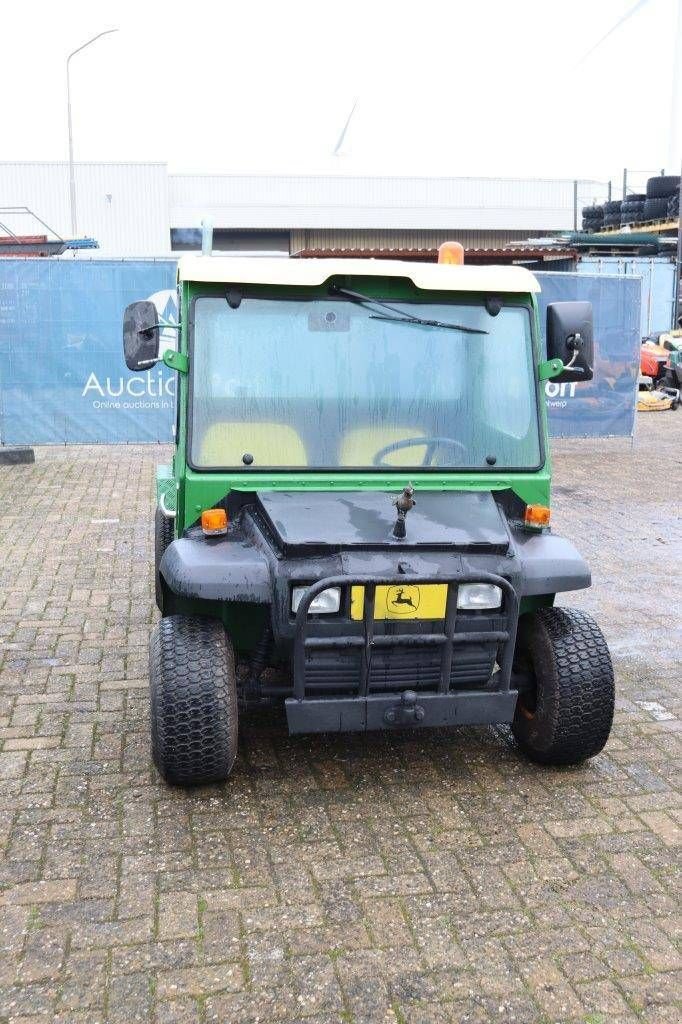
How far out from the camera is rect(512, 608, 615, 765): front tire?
13.5 feet

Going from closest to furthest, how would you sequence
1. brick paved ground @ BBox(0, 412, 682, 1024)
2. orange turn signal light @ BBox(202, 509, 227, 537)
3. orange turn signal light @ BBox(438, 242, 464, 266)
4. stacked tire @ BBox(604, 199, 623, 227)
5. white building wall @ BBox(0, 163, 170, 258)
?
brick paved ground @ BBox(0, 412, 682, 1024) < orange turn signal light @ BBox(202, 509, 227, 537) < orange turn signal light @ BBox(438, 242, 464, 266) < stacked tire @ BBox(604, 199, 623, 227) < white building wall @ BBox(0, 163, 170, 258)

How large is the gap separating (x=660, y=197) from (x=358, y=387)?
2888cm

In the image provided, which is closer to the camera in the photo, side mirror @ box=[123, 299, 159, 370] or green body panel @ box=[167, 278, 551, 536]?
green body panel @ box=[167, 278, 551, 536]

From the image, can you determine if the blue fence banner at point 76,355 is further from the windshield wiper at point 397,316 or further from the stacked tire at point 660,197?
the stacked tire at point 660,197

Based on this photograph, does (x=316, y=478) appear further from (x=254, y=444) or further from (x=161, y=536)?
(x=161, y=536)

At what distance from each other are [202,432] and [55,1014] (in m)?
2.34

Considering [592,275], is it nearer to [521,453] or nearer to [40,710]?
[521,453]

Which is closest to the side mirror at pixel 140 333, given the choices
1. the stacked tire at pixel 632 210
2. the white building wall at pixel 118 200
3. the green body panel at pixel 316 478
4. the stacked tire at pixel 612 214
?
the green body panel at pixel 316 478

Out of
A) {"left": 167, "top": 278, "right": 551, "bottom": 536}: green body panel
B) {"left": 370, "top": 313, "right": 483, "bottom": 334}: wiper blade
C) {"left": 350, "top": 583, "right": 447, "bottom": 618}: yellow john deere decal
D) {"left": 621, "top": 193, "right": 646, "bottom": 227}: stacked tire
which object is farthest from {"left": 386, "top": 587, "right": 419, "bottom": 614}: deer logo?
{"left": 621, "top": 193, "right": 646, "bottom": 227}: stacked tire

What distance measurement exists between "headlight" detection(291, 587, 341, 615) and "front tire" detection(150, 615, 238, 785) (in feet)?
1.36

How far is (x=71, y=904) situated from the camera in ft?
11.1

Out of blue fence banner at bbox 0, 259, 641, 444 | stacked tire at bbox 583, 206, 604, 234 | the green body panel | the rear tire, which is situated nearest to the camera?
the green body panel

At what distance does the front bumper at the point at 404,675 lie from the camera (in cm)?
377

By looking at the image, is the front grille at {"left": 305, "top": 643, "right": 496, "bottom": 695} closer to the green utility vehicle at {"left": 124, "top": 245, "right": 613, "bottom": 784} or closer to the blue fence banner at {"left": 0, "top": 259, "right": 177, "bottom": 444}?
the green utility vehicle at {"left": 124, "top": 245, "right": 613, "bottom": 784}
